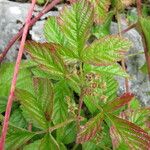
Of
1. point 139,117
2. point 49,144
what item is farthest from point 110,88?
point 49,144

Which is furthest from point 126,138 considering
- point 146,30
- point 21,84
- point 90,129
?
point 146,30

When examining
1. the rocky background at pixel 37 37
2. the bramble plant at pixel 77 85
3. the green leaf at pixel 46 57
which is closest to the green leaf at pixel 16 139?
the bramble plant at pixel 77 85

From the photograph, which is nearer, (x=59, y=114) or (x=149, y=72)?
(x=59, y=114)

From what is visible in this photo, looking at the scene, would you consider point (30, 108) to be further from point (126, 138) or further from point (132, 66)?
point (132, 66)

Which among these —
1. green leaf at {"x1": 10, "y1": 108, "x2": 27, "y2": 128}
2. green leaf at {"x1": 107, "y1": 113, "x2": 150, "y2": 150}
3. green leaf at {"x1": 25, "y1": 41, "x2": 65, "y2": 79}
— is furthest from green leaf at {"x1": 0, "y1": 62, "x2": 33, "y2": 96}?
green leaf at {"x1": 107, "y1": 113, "x2": 150, "y2": 150}

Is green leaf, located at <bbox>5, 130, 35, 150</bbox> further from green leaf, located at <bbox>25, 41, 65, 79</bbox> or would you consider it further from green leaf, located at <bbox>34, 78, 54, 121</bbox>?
green leaf, located at <bbox>25, 41, 65, 79</bbox>
